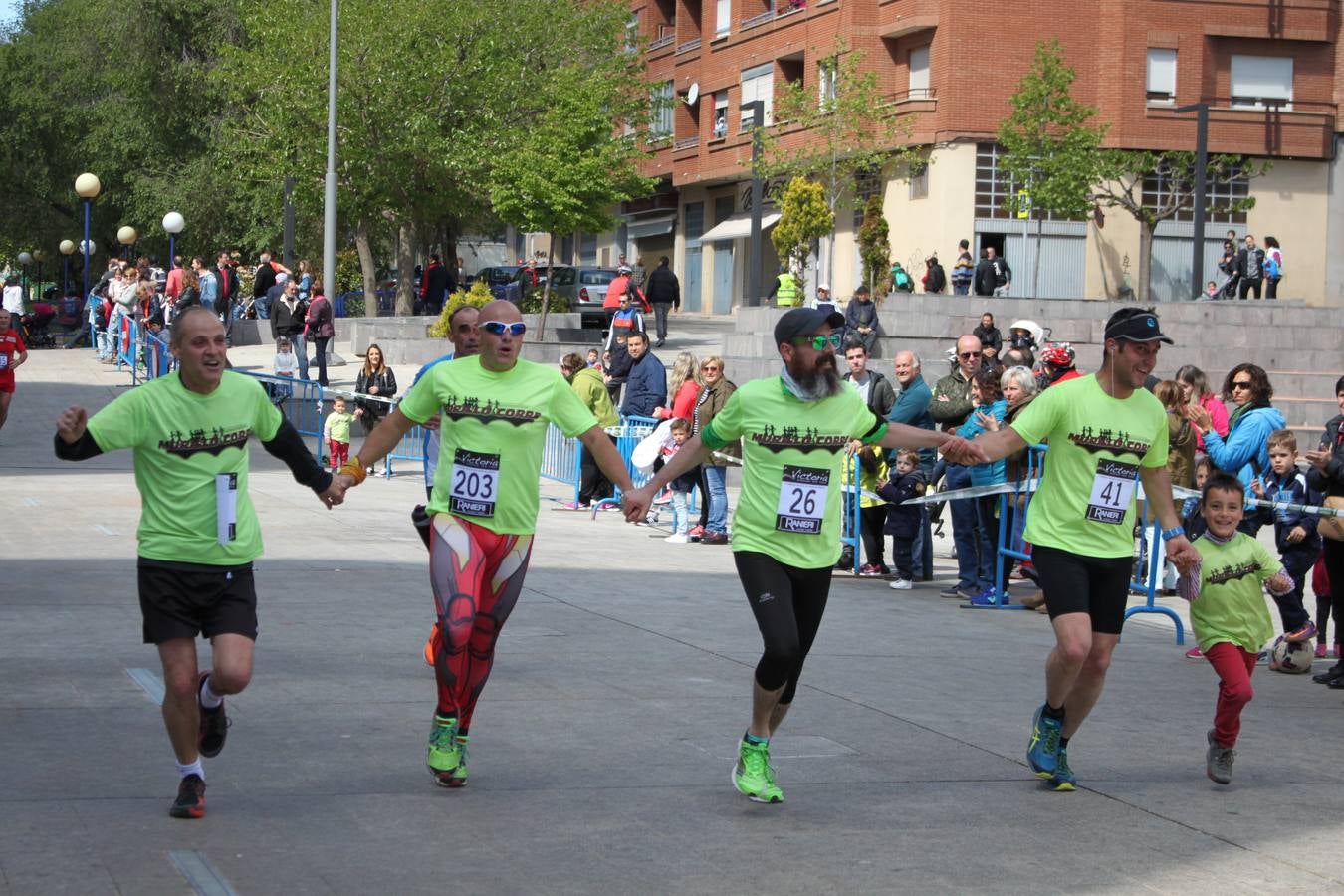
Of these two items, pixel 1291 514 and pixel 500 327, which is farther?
pixel 1291 514

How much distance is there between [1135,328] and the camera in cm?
710

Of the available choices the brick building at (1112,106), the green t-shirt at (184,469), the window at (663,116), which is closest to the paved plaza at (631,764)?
the green t-shirt at (184,469)

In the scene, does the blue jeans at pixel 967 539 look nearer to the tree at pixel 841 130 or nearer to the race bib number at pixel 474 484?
the race bib number at pixel 474 484

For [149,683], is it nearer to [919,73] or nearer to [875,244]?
[875,244]

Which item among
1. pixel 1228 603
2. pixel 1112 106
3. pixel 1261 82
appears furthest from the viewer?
pixel 1261 82

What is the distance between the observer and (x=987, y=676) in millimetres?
9961

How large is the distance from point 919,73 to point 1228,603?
135 ft

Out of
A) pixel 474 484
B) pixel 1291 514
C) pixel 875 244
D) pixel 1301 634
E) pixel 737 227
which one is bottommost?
pixel 1301 634

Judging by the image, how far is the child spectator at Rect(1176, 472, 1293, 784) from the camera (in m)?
7.28

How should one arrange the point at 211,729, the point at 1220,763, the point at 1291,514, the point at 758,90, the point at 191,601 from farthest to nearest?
the point at 758,90 < the point at 1291,514 < the point at 1220,763 < the point at 211,729 < the point at 191,601

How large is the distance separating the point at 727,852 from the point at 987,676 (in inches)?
168

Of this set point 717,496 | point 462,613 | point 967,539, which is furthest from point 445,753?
point 717,496

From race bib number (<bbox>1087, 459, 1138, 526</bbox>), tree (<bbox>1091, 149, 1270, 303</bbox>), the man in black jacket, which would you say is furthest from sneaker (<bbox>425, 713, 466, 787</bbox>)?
tree (<bbox>1091, 149, 1270, 303</bbox>)

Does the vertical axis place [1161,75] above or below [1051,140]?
above
